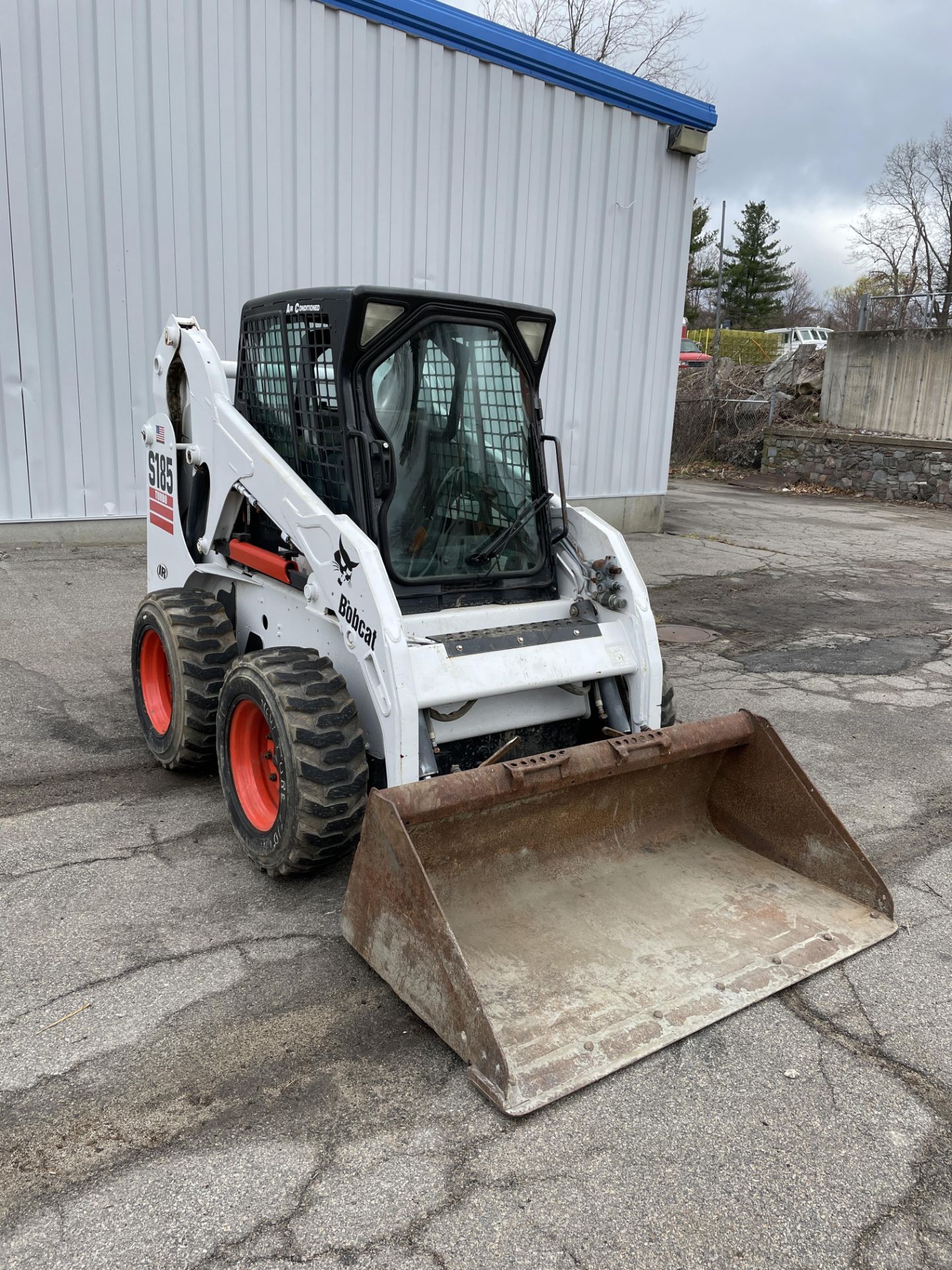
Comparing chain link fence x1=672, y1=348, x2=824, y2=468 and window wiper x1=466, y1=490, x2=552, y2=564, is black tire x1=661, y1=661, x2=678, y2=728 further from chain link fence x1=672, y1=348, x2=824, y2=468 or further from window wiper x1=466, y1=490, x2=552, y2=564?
chain link fence x1=672, y1=348, x2=824, y2=468

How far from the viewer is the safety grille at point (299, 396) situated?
→ 12.9 feet

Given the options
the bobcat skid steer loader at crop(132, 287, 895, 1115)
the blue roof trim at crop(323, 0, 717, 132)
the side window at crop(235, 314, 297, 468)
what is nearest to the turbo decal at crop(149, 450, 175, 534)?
the bobcat skid steer loader at crop(132, 287, 895, 1115)

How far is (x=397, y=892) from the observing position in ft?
9.98

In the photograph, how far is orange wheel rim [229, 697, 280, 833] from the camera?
13.1 feet

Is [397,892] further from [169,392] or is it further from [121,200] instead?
[121,200]

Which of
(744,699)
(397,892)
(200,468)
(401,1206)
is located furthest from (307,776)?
(744,699)

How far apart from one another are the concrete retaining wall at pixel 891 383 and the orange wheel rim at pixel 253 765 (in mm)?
16824

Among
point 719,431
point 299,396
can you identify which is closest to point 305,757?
point 299,396

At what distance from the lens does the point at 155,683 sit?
202 inches

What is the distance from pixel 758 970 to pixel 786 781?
32.7 inches

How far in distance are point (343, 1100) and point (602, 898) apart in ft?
4.08

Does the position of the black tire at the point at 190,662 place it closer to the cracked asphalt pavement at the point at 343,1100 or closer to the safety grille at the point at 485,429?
the cracked asphalt pavement at the point at 343,1100

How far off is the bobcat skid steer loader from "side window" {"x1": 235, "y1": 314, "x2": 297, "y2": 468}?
0.02 m

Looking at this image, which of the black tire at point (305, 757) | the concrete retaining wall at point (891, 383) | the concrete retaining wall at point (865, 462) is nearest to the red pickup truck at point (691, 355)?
the concrete retaining wall at point (865, 462)
